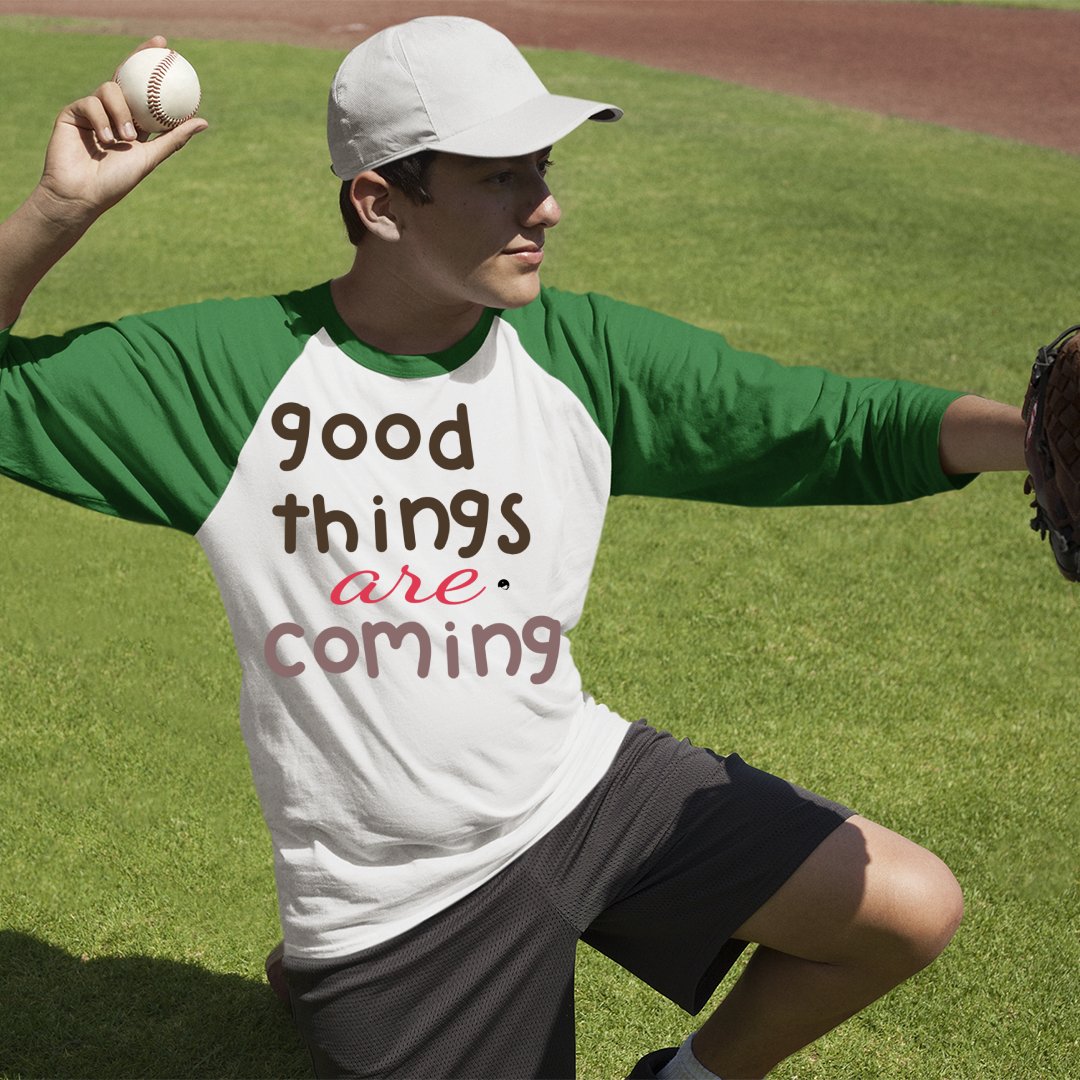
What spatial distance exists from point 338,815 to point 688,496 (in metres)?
0.89

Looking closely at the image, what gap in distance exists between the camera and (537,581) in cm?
256

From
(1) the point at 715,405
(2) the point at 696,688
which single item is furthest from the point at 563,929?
(2) the point at 696,688

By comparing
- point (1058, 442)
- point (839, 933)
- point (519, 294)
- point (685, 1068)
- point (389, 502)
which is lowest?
point (685, 1068)

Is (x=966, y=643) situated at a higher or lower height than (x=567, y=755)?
lower

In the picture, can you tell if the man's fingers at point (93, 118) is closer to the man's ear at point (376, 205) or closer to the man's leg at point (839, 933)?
the man's ear at point (376, 205)

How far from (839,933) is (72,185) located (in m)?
1.73

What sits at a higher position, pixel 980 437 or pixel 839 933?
pixel 980 437

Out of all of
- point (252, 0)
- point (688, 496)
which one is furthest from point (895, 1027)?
point (252, 0)

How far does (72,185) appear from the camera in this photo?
7.80 feet

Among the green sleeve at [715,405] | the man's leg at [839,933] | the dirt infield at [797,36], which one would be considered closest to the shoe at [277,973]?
→ the man's leg at [839,933]

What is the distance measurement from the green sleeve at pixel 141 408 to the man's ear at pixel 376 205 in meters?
0.23

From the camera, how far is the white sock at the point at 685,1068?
2.84 metres

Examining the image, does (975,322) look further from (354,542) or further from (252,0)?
(252,0)

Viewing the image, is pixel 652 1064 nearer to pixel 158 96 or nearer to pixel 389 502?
pixel 389 502
